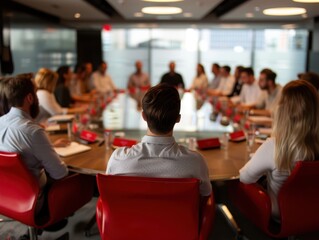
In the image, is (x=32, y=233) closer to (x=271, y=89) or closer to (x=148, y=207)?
(x=148, y=207)

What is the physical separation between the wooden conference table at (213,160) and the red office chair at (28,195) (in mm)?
135

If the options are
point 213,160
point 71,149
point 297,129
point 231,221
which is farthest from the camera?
point 231,221

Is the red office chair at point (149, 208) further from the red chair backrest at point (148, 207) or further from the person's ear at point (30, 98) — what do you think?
the person's ear at point (30, 98)

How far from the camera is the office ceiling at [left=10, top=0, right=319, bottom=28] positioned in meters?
6.93

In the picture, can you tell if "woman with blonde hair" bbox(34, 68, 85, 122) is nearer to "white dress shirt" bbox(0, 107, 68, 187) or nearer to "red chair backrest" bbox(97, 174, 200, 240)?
"white dress shirt" bbox(0, 107, 68, 187)

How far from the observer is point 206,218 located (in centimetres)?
206

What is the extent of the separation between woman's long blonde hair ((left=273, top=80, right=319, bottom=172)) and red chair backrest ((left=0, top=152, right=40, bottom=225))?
1.51 m

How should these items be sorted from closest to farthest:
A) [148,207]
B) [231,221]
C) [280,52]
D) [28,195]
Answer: [148,207], [28,195], [231,221], [280,52]

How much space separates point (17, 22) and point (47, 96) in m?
3.00

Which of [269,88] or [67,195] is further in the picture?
[269,88]

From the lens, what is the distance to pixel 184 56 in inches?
473

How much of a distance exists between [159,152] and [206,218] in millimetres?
490

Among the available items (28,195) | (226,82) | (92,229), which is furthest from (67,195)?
(226,82)

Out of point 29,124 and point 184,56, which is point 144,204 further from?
point 184,56
